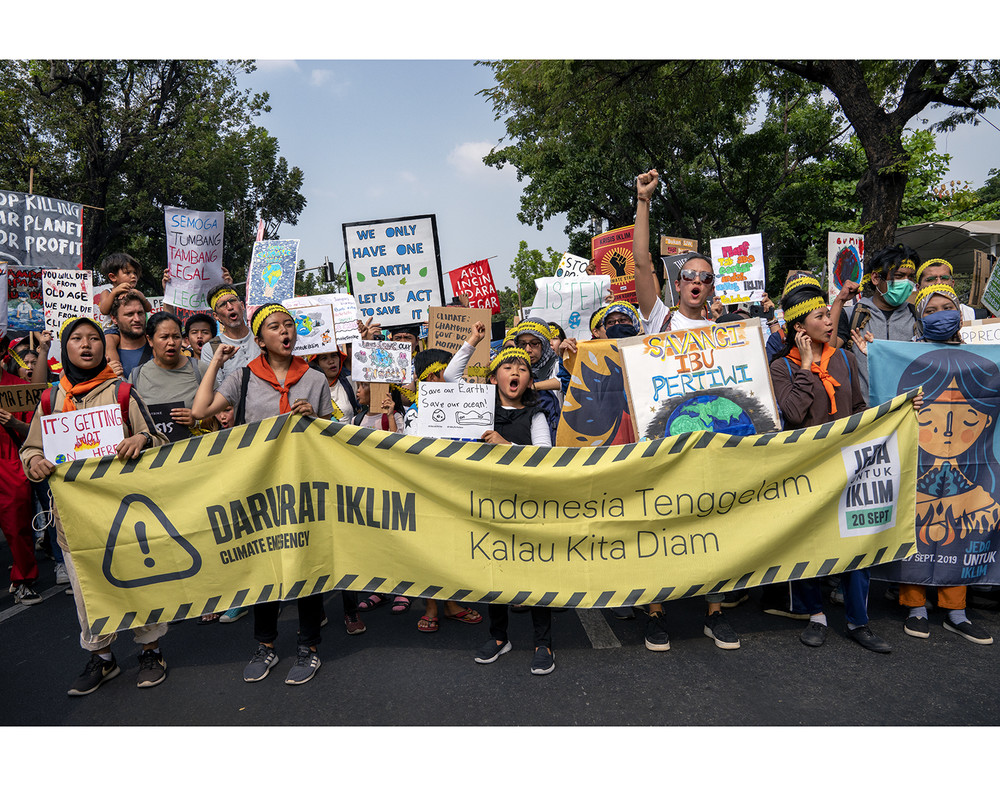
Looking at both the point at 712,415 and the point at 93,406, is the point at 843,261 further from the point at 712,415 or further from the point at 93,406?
the point at 93,406

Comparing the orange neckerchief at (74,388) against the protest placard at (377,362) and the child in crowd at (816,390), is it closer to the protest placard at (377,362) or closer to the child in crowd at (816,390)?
the protest placard at (377,362)

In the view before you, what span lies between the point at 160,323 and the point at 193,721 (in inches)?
101

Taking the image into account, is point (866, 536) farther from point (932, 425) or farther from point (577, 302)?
point (577, 302)

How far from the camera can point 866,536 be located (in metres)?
3.90

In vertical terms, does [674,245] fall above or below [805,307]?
above

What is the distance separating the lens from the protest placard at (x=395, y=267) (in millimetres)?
6656

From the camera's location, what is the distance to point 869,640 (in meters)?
3.82

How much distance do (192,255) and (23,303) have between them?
6.90 feet

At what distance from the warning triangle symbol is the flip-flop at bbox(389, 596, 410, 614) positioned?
4.87ft

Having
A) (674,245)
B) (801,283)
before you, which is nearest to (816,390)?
(801,283)

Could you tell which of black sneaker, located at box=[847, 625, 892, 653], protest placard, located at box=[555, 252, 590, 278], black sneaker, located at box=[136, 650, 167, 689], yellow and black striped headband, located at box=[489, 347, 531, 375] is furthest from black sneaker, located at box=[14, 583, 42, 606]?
protest placard, located at box=[555, 252, 590, 278]

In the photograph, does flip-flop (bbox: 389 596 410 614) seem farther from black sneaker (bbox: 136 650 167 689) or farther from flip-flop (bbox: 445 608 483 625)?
black sneaker (bbox: 136 650 167 689)

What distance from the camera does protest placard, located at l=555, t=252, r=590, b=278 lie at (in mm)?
8328
